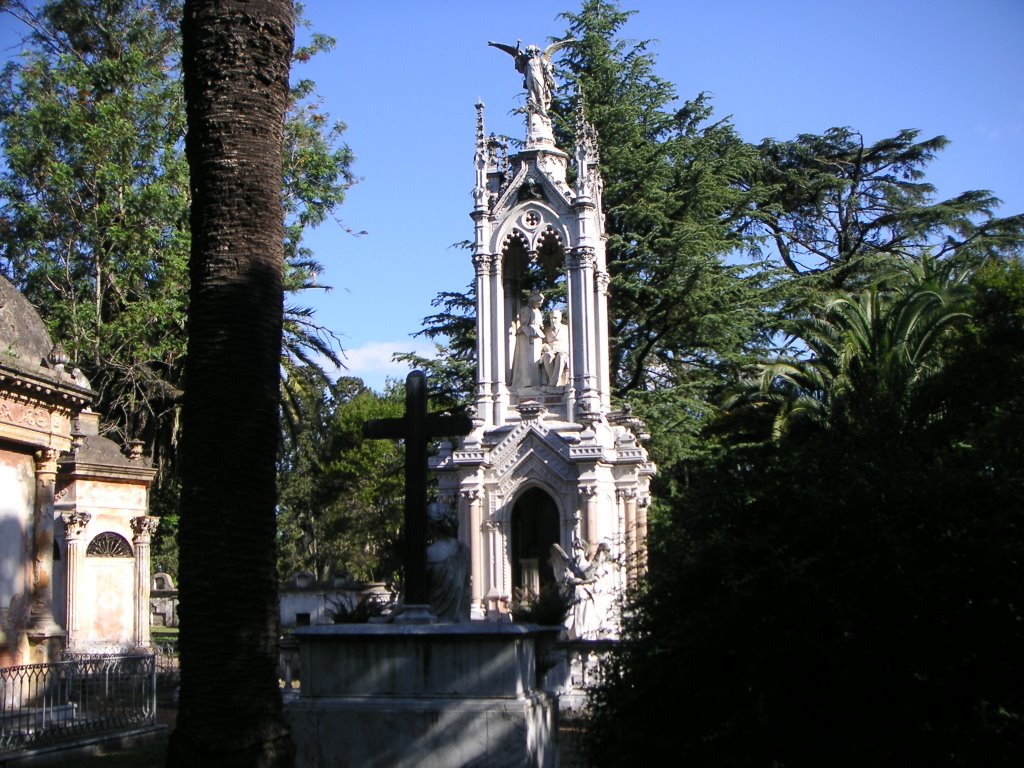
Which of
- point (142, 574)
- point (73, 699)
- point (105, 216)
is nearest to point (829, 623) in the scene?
point (73, 699)

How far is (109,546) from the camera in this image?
22.8m

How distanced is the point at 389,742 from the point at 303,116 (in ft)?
86.5

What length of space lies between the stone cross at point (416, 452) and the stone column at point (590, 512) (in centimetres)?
1046

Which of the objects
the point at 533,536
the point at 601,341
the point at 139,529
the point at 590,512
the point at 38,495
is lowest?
the point at 533,536

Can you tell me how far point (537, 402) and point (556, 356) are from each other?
4.18ft

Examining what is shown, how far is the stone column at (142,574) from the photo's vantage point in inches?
903

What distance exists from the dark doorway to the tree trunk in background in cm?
1614

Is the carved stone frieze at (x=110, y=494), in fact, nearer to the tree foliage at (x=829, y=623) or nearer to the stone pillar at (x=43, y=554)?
the stone pillar at (x=43, y=554)

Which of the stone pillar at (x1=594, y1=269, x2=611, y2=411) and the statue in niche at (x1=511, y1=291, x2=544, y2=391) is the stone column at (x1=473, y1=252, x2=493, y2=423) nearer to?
the statue in niche at (x1=511, y1=291, x2=544, y2=391)

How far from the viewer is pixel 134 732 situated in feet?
49.5

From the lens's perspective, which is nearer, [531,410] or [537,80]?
[531,410]

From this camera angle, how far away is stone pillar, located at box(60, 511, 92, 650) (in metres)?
21.5

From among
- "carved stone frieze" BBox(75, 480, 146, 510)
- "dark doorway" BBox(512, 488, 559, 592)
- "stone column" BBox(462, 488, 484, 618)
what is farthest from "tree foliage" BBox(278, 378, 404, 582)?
"stone column" BBox(462, 488, 484, 618)

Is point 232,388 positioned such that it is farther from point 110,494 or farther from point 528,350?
point 528,350
